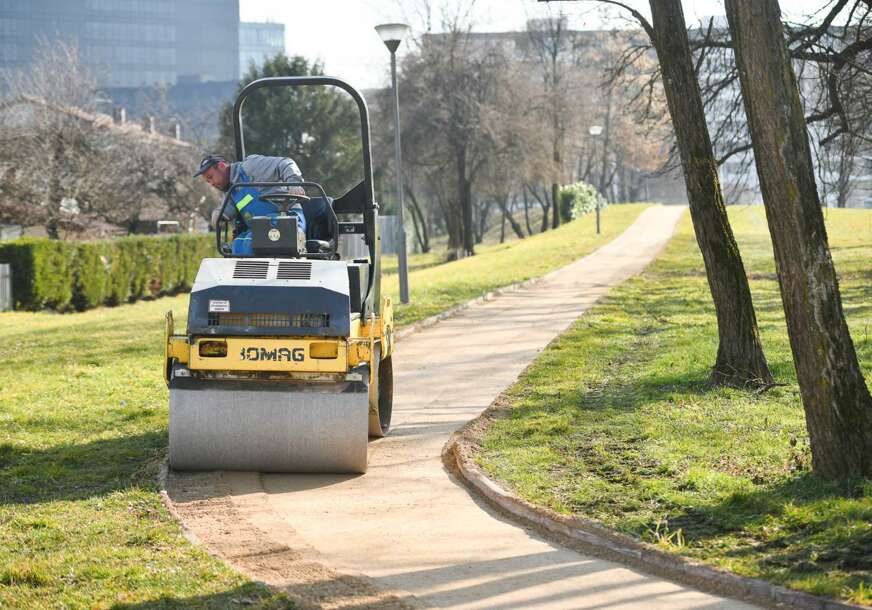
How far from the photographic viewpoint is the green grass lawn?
6.82 m

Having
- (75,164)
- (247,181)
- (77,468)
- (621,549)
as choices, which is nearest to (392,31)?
(247,181)

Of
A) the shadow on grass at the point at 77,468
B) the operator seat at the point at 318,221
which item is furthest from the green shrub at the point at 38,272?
the operator seat at the point at 318,221

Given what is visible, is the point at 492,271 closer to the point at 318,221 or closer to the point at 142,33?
the point at 318,221

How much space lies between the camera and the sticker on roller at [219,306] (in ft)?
29.0

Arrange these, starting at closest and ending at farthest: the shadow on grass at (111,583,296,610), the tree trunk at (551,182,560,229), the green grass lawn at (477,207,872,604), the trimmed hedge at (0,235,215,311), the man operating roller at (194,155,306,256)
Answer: the shadow on grass at (111,583,296,610) < the green grass lawn at (477,207,872,604) < the man operating roller at (194,155,306,256) < the trimmed hedge at (0,235,215,311) < the tree trunk at (551,182,560,229)

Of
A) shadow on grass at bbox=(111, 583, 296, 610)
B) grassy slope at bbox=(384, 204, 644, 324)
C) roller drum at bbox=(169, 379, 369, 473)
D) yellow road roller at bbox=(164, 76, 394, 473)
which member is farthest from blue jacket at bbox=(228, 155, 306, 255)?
grassy slope at bbox=(384, 204, 644, 324)

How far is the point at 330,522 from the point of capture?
8016 mm

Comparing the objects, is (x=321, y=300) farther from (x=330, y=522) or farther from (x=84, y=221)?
(x=84, y=221)

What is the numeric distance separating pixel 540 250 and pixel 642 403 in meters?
32.2

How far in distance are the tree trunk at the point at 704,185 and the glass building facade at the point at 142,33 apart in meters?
133

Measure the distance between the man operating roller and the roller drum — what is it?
124 centimetres

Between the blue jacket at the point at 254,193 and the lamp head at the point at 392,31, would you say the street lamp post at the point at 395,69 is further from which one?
the blue jacket at the point at 254,193

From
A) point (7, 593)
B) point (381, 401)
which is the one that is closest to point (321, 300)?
point (381, 401)

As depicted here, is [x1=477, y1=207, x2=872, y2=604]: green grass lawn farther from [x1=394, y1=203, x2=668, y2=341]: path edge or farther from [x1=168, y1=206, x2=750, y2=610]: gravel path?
[x1=394, y1=203, x2=668, y2=341]: path edge
